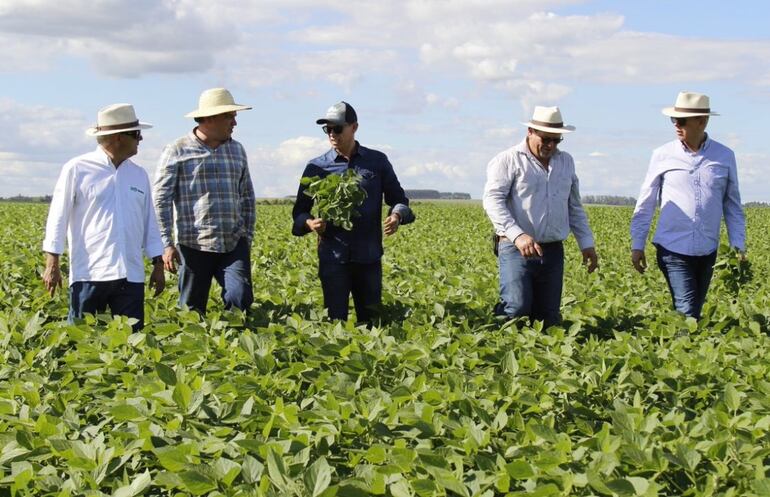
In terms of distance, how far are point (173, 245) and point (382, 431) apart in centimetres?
357

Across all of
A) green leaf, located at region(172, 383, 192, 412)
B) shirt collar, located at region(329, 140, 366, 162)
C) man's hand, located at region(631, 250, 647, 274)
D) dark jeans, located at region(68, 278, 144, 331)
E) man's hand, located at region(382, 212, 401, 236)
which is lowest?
green leaf, located at region(172, 383, 192, 412)

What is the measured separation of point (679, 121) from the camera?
7.28 meters

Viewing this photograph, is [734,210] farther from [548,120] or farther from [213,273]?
[213,273]

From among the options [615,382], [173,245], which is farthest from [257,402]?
[173,245]

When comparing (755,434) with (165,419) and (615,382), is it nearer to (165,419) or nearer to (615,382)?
(615,382)

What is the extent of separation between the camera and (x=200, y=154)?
23.4 feet

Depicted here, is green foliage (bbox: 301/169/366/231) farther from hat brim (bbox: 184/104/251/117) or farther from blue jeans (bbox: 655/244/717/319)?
blue jeans (bbox: 655/244/717/319)

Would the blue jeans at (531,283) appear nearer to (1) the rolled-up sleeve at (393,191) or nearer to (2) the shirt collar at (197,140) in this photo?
(1) the rolled-up sleeve at (393,191)

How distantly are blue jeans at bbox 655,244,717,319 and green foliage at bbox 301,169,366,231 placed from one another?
7.74 feet

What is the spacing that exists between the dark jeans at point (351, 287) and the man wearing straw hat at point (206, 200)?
0.58 meters

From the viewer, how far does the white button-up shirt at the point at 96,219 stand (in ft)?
20.9

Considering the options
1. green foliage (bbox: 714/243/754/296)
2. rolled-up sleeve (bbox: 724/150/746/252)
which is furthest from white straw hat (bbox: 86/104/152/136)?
green foliage (bbox: 714/243/754/296)

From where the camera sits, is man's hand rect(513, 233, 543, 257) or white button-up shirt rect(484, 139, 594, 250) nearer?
man's hand rect(513, 233, 543, 257)

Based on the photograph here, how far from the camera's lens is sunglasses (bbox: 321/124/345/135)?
6926 millimetres
